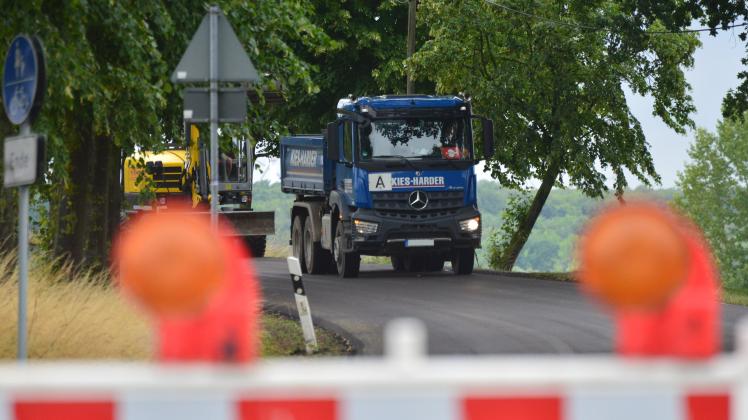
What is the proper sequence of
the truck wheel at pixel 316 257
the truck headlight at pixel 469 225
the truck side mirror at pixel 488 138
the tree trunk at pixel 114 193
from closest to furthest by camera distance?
1. the tree trunk at pixel 114 193
2. the truck side mirror at pixel 488 138
3. the truck headlight at pixel 469 225
4. the truck wheel at pixel 316 257

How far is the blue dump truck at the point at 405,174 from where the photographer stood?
26.1 meters

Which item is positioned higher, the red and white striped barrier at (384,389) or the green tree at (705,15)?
the green tree at (705,15)

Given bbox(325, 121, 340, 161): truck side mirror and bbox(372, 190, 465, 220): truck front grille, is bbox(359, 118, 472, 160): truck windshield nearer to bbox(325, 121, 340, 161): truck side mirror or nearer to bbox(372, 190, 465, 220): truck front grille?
bbox(325, 121, 340, 161): truck side mirror

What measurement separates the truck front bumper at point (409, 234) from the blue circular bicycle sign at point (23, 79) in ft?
50.9

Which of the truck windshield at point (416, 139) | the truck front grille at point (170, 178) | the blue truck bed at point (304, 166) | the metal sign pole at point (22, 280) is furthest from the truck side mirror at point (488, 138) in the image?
the metal sign pole at point (22, 280)

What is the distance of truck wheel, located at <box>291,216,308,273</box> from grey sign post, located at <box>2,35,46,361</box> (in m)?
19.1

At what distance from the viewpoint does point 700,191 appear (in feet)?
323

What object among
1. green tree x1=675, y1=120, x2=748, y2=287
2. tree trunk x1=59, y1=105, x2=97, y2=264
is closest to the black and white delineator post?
tree trunk x1=59, y1=105, x2=97, y2=264

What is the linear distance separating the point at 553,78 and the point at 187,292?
114 feet

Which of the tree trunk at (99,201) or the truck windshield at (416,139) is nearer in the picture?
the tree trunk at (99,201)

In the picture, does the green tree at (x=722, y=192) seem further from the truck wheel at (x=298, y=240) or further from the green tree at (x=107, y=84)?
the green tree at (x=107, y=84)

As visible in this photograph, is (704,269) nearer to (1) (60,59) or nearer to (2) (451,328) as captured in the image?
(1) (60,59)

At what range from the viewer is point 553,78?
37438 mm

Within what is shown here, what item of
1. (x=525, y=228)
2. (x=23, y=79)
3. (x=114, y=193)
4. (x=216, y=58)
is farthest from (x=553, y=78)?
(x=23, y=79)
